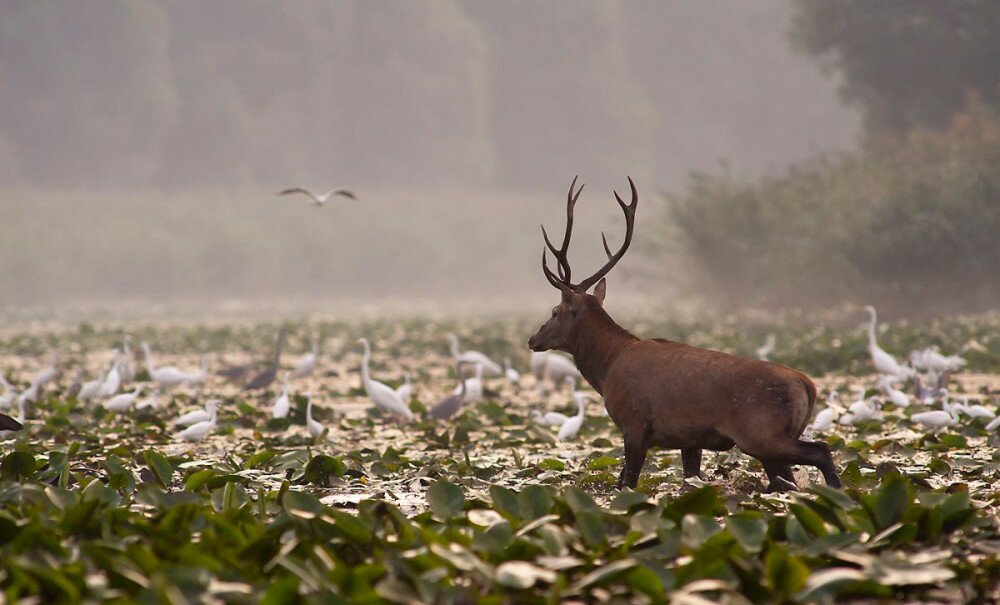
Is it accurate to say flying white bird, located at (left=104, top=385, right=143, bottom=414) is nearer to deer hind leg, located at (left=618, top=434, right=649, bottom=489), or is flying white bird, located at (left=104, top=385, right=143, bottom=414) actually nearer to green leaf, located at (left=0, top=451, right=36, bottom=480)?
green leaf, located at (left=0, top=451, right=36, bottom=480)

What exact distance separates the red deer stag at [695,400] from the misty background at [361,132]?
6619cm

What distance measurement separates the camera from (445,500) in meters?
5.94

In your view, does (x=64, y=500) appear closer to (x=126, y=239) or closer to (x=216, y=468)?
(x=216, y=468)

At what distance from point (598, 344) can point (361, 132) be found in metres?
114

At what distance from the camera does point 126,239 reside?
83188 mm

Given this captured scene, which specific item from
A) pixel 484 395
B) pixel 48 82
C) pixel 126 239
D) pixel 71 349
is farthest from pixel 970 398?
pixel 48 82

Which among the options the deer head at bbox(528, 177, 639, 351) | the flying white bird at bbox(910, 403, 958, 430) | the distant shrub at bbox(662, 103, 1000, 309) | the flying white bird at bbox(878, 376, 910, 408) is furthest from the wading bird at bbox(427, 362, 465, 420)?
the distant shrub at bbox(662, 103, 1000, 309)

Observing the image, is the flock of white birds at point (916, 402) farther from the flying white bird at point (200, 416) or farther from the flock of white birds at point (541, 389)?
the flying white bird at point (200, 416)

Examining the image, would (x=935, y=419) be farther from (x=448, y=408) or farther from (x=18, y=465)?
(x=18, y=465)

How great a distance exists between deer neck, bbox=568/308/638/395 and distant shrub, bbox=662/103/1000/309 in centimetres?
2131

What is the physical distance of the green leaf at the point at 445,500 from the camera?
5.85 metres

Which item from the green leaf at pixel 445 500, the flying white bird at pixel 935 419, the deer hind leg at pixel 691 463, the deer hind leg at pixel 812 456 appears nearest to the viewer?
the green leaf at pixel 445 500

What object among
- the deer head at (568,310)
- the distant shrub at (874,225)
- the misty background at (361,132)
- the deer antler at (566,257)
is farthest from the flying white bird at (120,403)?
the misty background at (361,132)

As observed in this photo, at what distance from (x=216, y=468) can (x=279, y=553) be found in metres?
2.81
